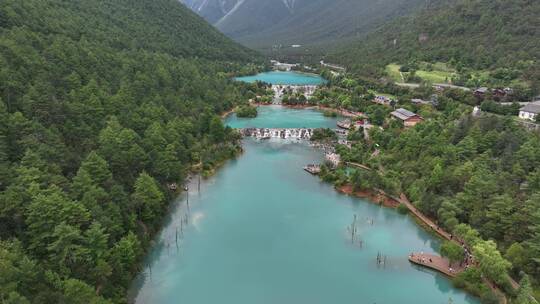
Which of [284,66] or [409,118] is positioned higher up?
[409,118]

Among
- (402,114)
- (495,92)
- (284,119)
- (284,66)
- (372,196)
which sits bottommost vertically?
(284,66)

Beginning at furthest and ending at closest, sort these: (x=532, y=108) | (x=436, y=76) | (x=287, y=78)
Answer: (x=287, y=78), (x=436, y=76), (x=532, y=108)

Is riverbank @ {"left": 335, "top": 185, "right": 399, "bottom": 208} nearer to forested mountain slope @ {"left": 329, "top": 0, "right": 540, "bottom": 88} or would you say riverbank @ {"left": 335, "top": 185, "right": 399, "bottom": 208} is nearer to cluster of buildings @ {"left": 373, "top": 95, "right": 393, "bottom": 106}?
cluster of buildings @ {"left": 373, "top": 95, "right": 393, "bottom": 106}

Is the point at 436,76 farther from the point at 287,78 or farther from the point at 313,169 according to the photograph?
Result: the point at 313,169

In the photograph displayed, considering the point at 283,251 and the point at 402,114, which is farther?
the point at 402,114

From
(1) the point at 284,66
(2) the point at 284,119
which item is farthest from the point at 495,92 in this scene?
(1) the point at 284,66

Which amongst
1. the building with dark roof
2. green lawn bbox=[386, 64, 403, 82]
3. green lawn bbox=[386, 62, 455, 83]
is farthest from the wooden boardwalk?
green lawn bbox=[386, 64, 403, 82]

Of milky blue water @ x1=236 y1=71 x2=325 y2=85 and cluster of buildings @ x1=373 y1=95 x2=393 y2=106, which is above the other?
cluster of buildings @ x1=373 y1=95 x2=393 y2=106
